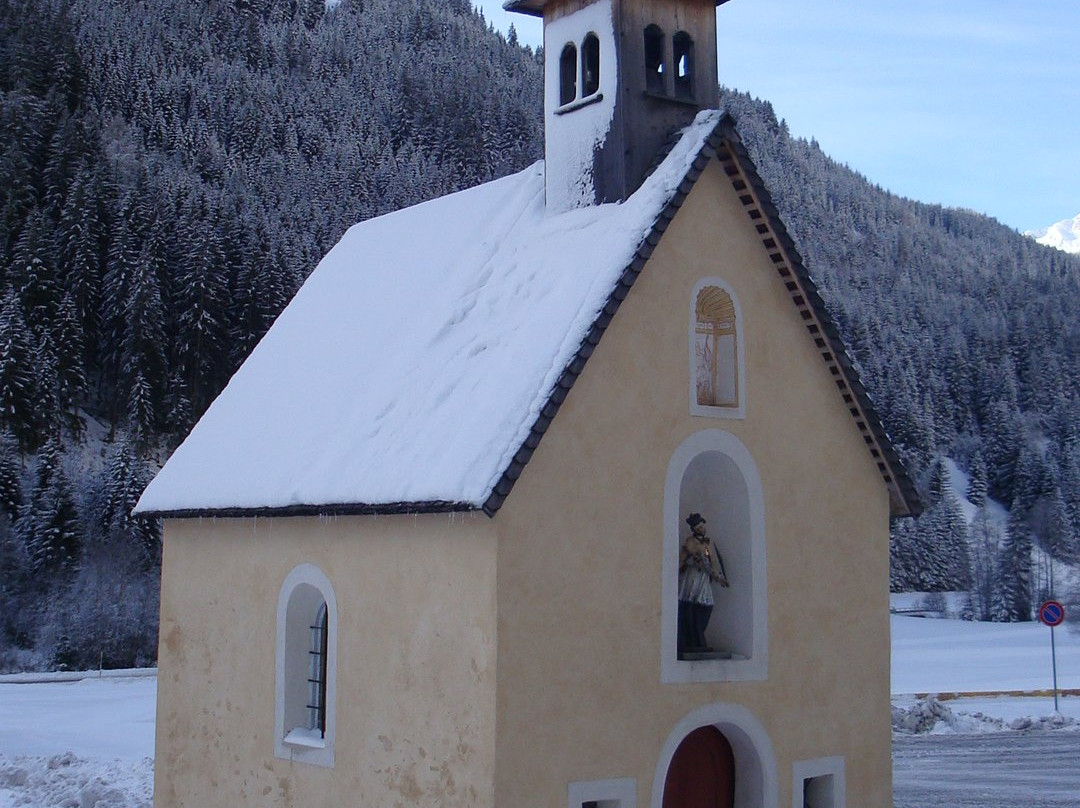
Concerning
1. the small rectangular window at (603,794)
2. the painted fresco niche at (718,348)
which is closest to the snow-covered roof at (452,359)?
the painted fresco niche at (718,348)

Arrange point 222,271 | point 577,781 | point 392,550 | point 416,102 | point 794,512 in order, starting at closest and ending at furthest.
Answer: point 577,781
point 392,550
point 794,512
point 222,271
point 416,102

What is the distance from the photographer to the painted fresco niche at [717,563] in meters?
14.3

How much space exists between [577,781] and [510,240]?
7.17 m

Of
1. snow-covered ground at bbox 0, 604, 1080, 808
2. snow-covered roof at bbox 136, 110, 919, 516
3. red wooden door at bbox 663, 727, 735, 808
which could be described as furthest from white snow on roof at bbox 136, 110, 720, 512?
snow-covered ground at bbox 0, 604, 1080, 808

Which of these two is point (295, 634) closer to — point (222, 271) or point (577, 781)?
point (577, 781)

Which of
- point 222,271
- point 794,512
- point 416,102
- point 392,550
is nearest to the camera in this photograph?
point 392,550

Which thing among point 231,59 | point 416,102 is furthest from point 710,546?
point 231,59

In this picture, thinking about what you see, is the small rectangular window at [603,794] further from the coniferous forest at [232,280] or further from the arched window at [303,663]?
the coniferous forest at [232,280]

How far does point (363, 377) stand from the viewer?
55.6ft

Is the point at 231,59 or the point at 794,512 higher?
the point at 231,59

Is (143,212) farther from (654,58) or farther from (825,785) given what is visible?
(825,785)

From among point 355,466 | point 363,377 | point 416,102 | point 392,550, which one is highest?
point 416,102

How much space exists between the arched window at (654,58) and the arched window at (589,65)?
2.13 feet

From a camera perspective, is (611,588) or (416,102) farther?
(416,102)
